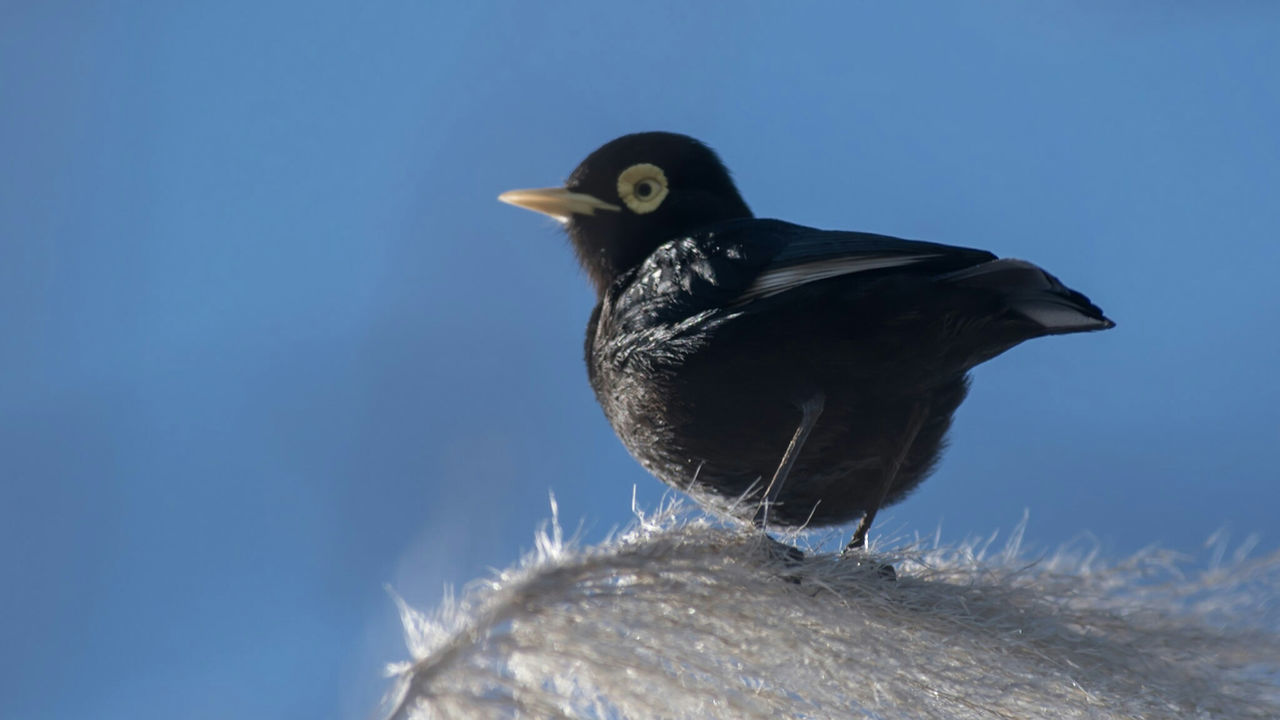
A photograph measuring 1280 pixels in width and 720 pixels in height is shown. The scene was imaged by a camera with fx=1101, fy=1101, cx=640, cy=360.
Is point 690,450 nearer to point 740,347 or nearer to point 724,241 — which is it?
point 740,347

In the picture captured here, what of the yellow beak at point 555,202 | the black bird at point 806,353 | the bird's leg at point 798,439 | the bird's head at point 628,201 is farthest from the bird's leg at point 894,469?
the yellow beak at point 555,202

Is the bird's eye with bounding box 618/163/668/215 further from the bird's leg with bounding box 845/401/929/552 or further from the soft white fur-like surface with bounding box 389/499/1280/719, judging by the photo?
the soft white fur-like surface with bounding box 389/499/1280/719

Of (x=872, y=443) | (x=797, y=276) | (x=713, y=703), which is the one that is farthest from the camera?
(x=872, y=443)

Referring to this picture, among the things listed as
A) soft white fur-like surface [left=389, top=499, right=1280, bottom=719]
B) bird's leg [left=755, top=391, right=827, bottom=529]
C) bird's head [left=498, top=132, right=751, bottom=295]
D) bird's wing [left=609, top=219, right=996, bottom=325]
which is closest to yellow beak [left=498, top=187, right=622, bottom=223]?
bird's head [left=498, top=132, right=751, bottom=295]

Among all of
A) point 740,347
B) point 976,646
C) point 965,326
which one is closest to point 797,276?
point 740,347

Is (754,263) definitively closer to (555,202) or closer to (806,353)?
(806,353)

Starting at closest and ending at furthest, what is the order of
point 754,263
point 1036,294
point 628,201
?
point 1036,294
point 754,263
point 628,201

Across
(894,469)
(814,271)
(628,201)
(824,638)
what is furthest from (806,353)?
(628,201)
